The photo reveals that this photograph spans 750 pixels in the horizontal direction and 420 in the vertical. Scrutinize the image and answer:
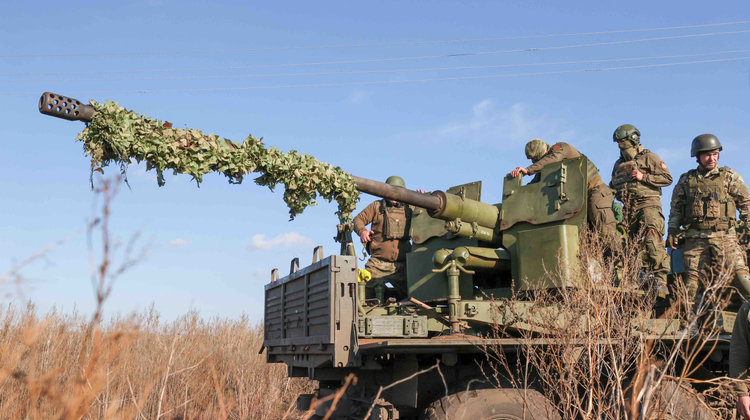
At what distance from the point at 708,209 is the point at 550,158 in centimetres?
183

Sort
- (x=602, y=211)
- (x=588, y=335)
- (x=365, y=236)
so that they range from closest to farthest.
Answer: (x=588, y=335), (x=602, y=211), (x=365, y=236)

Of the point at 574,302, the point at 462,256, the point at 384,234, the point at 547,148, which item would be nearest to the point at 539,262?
the point at 462,256

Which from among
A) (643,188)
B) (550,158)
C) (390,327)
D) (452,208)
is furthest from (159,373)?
(643,188)

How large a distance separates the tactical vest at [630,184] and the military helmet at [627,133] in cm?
23

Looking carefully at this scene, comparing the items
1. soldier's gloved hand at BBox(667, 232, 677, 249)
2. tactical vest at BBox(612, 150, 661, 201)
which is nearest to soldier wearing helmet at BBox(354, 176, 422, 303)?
tactical vest at BBox(612, 150, 661, 201)

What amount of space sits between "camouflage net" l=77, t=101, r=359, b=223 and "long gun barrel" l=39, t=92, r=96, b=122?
63 millimetres

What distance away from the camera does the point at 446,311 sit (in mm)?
6145

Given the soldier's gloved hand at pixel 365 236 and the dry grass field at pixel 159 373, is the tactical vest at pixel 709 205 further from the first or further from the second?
the dry grass field at pixel 159 373

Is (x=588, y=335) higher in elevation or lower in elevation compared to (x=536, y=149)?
lower

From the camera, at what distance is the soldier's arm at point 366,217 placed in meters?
9.14

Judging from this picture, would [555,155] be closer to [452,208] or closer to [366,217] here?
[452,208]

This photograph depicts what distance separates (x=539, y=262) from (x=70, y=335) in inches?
279

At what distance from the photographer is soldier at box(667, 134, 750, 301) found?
24.4 ft

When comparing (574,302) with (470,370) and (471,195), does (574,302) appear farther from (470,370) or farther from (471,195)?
(471,195)
